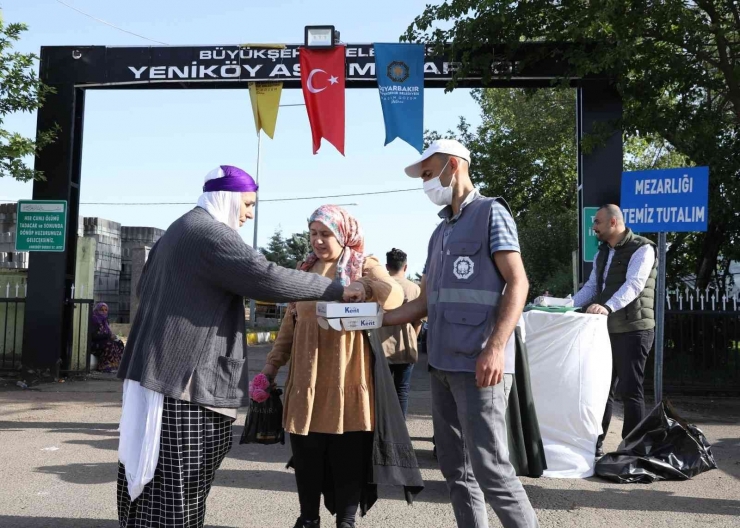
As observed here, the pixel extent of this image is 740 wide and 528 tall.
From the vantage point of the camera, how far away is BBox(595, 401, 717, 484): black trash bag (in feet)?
17.9

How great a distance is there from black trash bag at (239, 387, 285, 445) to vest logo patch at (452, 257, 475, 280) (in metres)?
1.37

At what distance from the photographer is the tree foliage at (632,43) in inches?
391

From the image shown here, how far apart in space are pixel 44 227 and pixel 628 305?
8.57m

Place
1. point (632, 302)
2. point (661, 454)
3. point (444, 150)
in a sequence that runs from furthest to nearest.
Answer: point (632, 302), point (661, 454), point (444, 150)

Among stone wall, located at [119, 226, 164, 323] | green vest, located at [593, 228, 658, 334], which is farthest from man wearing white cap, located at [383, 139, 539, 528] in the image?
stone wall, located at [119, 226, 164, 323]

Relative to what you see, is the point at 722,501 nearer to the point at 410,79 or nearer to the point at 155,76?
the point at 410,79

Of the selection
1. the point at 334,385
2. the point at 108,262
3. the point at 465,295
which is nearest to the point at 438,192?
the point at 465,295

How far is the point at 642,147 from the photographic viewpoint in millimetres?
25547

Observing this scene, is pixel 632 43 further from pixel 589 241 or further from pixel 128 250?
pixel 128 250

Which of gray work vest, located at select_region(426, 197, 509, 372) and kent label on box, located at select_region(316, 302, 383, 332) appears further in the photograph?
kent label on box, located at select_region(316, 302, 383, 332)

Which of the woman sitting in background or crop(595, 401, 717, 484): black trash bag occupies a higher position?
the woman sitting in background

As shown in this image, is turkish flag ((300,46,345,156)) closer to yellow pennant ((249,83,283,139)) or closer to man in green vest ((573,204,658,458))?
yellow pennant ((249,83,283,139))

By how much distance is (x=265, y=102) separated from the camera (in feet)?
35.7

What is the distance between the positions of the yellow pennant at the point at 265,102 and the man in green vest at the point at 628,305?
591cm
